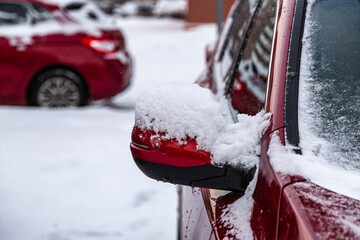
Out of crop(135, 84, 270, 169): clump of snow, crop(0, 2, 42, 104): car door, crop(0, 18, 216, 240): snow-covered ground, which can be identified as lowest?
crop(0, 18, 216, 240): snow-covered ground

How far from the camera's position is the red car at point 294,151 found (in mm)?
1231

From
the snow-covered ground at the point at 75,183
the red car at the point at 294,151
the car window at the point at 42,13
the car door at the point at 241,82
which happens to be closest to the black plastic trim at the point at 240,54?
the car door at the point at 241,82

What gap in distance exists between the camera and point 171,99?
1.62 meters

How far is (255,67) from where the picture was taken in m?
2.15

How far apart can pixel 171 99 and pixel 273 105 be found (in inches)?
11.6

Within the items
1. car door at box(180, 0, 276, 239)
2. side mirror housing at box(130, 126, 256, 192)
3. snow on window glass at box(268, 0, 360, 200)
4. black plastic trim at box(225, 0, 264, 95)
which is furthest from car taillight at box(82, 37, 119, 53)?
side mirror housing at box(130, 126, 256, 192)

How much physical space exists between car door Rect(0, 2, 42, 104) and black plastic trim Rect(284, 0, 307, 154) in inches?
208

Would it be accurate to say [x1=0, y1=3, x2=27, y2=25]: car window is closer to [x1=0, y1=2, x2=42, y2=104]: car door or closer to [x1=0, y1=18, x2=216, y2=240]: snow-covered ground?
[x1=0, y1=2, x2=42, y2=104]: car door

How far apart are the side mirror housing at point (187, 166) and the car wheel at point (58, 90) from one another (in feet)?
17.3

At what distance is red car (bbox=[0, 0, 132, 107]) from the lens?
6523 mm

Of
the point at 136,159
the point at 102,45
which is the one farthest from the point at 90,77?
the point at 136,159

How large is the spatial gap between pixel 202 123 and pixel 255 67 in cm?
71

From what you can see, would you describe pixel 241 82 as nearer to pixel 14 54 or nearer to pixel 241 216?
pixel 241 216

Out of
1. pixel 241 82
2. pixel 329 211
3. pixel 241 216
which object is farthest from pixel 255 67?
pixel 329 211
